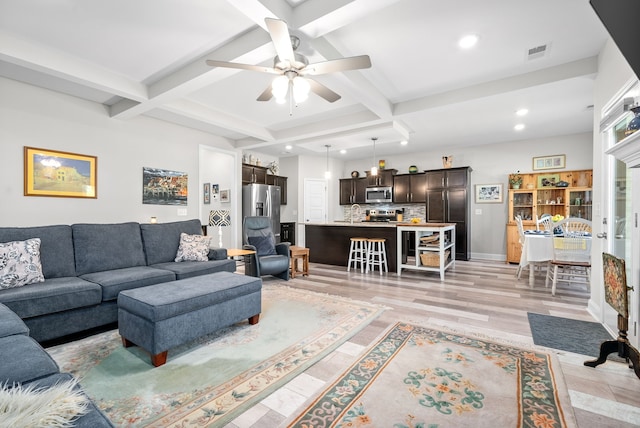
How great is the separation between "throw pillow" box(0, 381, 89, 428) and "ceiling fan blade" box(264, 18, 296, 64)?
2.09 meters

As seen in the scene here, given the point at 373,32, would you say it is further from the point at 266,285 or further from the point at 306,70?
the point at 266,285

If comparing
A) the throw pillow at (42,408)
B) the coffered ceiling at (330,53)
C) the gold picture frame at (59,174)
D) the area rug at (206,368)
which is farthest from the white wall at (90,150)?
the throw pillow at (42,408)

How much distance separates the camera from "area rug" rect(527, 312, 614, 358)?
94.9 inches

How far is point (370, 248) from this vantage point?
5.62m

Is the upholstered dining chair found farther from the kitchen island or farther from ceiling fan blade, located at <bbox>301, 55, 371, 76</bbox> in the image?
ceiling fan blade, located at <bbox>301, 55, 371, 76</bbox>

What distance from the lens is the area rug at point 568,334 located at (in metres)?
2.41

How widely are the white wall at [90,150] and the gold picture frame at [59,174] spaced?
68 millimetres

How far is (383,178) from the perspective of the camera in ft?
27.0

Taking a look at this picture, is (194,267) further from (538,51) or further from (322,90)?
(538,51)

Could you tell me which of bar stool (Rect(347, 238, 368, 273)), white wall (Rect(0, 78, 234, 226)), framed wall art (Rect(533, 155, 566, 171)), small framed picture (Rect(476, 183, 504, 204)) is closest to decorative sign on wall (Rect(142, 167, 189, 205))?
white wall (Rect(0, 78, 234, 226))

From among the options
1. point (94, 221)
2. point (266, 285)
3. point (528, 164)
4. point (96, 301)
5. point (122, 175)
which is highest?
point (528, 164)

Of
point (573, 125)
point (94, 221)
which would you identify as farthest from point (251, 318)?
point (573, 125)

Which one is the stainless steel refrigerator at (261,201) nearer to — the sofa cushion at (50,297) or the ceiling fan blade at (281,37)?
the sofa cushion at (50,297)

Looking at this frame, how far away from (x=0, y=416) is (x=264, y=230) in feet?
14.0
